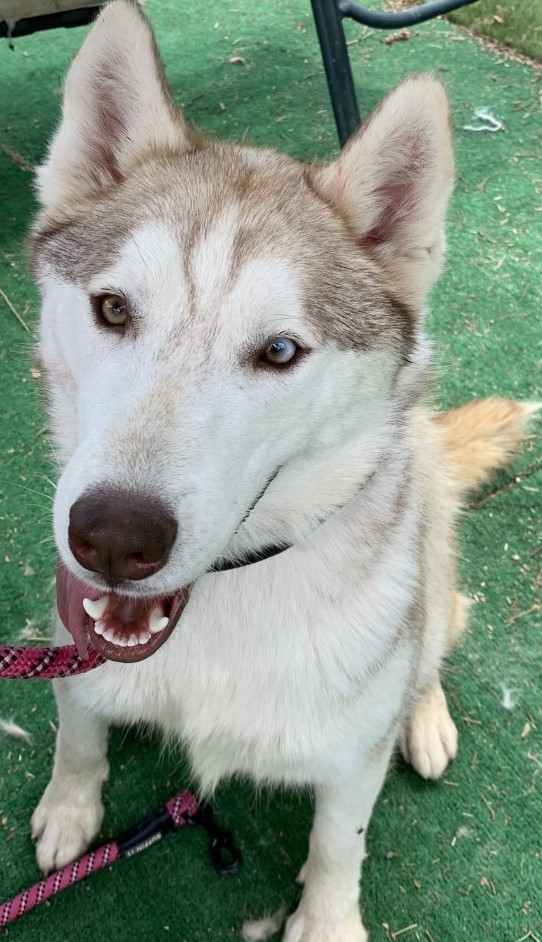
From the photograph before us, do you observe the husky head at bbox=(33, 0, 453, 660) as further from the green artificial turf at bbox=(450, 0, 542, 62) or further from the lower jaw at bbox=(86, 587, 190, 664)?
the green artificial turf at bbox=(450, 0, 542, 62)

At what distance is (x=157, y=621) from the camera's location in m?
1.30

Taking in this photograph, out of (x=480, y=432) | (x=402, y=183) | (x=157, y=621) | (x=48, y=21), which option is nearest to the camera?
(x=157, y=621)

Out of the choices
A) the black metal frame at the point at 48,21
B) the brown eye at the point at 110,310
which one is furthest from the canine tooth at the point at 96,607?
the black metal frame at the point at 48,21

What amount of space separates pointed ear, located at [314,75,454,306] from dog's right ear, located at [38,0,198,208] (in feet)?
1.14

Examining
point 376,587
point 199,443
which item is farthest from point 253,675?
point 199,443

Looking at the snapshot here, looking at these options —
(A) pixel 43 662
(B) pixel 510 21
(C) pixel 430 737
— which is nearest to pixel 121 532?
(A) pixel 43 662

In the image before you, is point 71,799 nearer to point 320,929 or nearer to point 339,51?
point 320,929

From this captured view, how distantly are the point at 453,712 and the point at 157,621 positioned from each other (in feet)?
4.30

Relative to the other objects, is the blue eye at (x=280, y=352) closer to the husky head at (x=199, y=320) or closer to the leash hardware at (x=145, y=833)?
the husky head at (x=199, y=320)

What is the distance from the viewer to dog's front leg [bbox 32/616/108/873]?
185 cm

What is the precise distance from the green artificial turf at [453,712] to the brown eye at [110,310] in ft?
1.25

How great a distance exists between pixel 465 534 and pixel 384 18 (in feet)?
8.43

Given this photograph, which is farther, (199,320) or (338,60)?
(338,60)

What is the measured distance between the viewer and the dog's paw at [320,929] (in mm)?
1780
